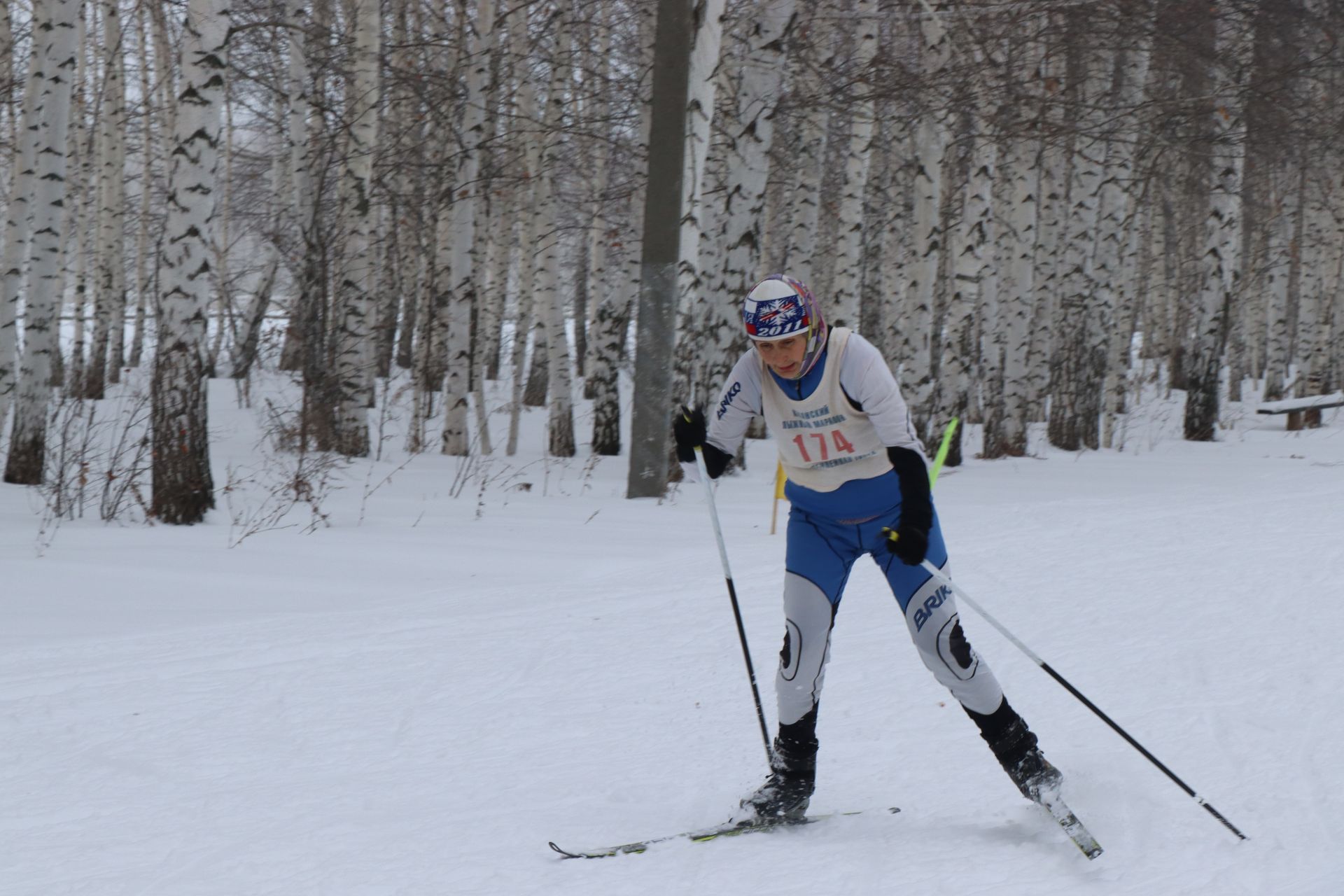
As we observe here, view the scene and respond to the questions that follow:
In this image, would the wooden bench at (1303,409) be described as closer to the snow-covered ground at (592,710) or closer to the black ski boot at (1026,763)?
the snow-covered ground at (592,710)

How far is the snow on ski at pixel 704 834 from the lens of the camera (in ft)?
12.3

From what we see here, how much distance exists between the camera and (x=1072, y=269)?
1708 cm

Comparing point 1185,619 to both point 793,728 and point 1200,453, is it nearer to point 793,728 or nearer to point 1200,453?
point 793,728

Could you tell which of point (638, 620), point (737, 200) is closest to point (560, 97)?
point (737, 200)

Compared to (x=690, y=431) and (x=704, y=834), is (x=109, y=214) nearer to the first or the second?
(x=690, y=431)

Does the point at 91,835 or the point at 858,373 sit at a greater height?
the point at 858,373

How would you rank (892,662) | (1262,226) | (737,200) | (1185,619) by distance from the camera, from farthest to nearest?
(1262,226) < (737,200) < (1185,619) < (892,662)

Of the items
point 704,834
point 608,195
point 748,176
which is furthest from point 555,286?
point 704,834

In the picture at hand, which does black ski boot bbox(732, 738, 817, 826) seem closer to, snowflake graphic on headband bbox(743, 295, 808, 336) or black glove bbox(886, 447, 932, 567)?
black glove bbox(886, 447, 932, 567)

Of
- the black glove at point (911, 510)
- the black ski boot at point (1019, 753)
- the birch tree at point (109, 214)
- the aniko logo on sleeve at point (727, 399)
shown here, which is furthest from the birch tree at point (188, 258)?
the birch tree at point (109, 214)

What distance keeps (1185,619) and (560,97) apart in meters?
10.8

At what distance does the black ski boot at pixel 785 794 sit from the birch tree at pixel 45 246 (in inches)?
318

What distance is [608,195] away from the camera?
52.8 ft

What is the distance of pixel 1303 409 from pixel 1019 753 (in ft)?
58.1
